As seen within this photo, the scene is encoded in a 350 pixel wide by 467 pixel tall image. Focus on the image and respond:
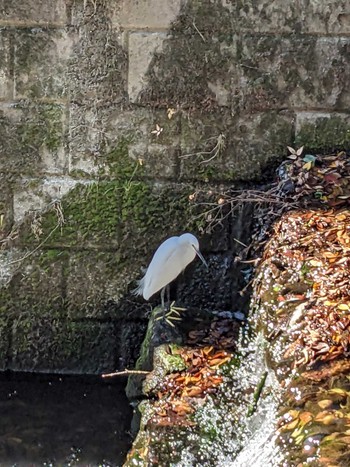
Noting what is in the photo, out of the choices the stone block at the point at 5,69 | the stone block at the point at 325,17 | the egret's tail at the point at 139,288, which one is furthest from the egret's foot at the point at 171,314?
the stone block at the point at 325,17

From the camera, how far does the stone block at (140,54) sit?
159 inches

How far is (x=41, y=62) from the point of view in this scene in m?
4.11

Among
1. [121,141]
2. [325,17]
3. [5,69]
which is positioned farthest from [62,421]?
[325,17]

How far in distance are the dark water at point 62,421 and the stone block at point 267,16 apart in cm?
216

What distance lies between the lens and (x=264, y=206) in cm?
397

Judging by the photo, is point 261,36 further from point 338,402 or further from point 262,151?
point 338,402

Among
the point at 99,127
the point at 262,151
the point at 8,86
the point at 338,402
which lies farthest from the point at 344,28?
the point at 338,402

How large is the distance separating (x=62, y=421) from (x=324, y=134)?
2.13 metres

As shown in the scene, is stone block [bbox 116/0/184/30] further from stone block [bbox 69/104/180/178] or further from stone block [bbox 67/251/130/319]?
stone block [bbox 67/251/130/319]

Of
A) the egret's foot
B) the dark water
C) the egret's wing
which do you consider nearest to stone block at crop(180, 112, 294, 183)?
the egret's wing

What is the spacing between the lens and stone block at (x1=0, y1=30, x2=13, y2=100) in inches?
161

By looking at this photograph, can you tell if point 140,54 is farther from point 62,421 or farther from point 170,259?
point 62,421

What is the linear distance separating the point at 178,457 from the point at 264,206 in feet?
5.10

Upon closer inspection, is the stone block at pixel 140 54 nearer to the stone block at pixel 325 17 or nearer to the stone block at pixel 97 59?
the stone block at pixel 97 59
